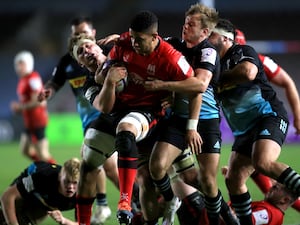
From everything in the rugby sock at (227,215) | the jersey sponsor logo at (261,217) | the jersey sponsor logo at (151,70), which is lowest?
the jersey sponsor logo at (261,217)

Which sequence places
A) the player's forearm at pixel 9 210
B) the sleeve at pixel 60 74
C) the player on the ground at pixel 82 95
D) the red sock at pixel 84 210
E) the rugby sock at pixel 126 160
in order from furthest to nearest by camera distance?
1. the sleeve at pixel 60 74
2. the player on the ground at pixel 82 95
3. the player's forearm at pixel 9 210
4. the red sock at pixel 84 210
5. the rugby sock at pixel 126 160

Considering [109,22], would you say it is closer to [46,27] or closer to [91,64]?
[46,27]

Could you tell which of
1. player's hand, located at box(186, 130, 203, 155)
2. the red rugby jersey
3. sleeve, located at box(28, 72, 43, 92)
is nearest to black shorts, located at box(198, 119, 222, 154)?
player's hand, located at box(186, 130, 203, 155)

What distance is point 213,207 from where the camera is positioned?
5.91 metres

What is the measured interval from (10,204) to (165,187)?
3.97ft

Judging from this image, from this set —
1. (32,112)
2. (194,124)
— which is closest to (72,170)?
(194,124)

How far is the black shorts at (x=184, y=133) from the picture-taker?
19.1 feet

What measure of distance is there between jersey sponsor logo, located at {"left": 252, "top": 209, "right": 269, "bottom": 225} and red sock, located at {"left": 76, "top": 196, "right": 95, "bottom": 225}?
1.25 meters

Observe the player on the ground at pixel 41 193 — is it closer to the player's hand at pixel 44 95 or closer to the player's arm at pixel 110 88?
the player's arm at pixel 110 88

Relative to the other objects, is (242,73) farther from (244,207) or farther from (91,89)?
(91,89)

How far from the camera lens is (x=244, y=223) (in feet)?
19.8

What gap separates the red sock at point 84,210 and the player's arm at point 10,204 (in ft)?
1.64

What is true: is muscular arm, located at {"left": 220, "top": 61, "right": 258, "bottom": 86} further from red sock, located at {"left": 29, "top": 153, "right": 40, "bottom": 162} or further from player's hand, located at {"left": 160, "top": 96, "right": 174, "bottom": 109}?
red sock, located at {"left": 29, "top": 153, "right": 40, "bottom": 162}

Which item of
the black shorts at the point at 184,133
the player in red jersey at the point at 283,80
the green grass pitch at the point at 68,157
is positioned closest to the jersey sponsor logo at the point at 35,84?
the green grass pitch at the point at 68,157
